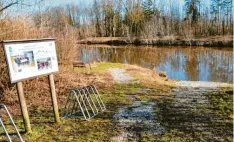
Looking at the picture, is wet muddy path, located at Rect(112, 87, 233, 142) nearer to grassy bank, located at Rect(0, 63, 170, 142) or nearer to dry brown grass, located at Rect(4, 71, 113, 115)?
grassy bank, located at Rect(0, 63, 170, 142)

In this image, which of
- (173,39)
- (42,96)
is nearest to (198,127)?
(42,96)

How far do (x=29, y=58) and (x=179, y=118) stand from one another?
3967mm

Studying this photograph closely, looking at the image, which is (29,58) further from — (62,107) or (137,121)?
(137,121)

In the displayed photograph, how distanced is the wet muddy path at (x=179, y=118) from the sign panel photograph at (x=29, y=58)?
2239 millimetres

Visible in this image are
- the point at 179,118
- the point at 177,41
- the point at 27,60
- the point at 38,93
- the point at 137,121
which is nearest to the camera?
the point at 27,60

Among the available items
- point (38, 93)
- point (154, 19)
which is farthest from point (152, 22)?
point (38, 93)

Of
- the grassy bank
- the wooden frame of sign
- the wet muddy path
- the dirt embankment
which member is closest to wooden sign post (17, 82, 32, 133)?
the wooden frame of sign

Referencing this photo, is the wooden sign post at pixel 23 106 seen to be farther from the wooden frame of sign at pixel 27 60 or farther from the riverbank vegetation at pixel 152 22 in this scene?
the riverbank vegetation at pixel 152 22

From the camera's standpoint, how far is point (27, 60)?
19.5 feet

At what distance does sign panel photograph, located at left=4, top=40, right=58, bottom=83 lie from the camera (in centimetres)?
556

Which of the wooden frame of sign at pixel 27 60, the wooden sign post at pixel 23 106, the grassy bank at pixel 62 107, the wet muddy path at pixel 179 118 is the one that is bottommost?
the wet muddy path at pixel 179 118

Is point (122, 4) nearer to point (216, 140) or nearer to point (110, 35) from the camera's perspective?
point (110, 35)

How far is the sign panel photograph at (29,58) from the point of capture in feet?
18.2

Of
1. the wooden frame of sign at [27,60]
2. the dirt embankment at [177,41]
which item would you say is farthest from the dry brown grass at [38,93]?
the dirt embankment at [177,41]
